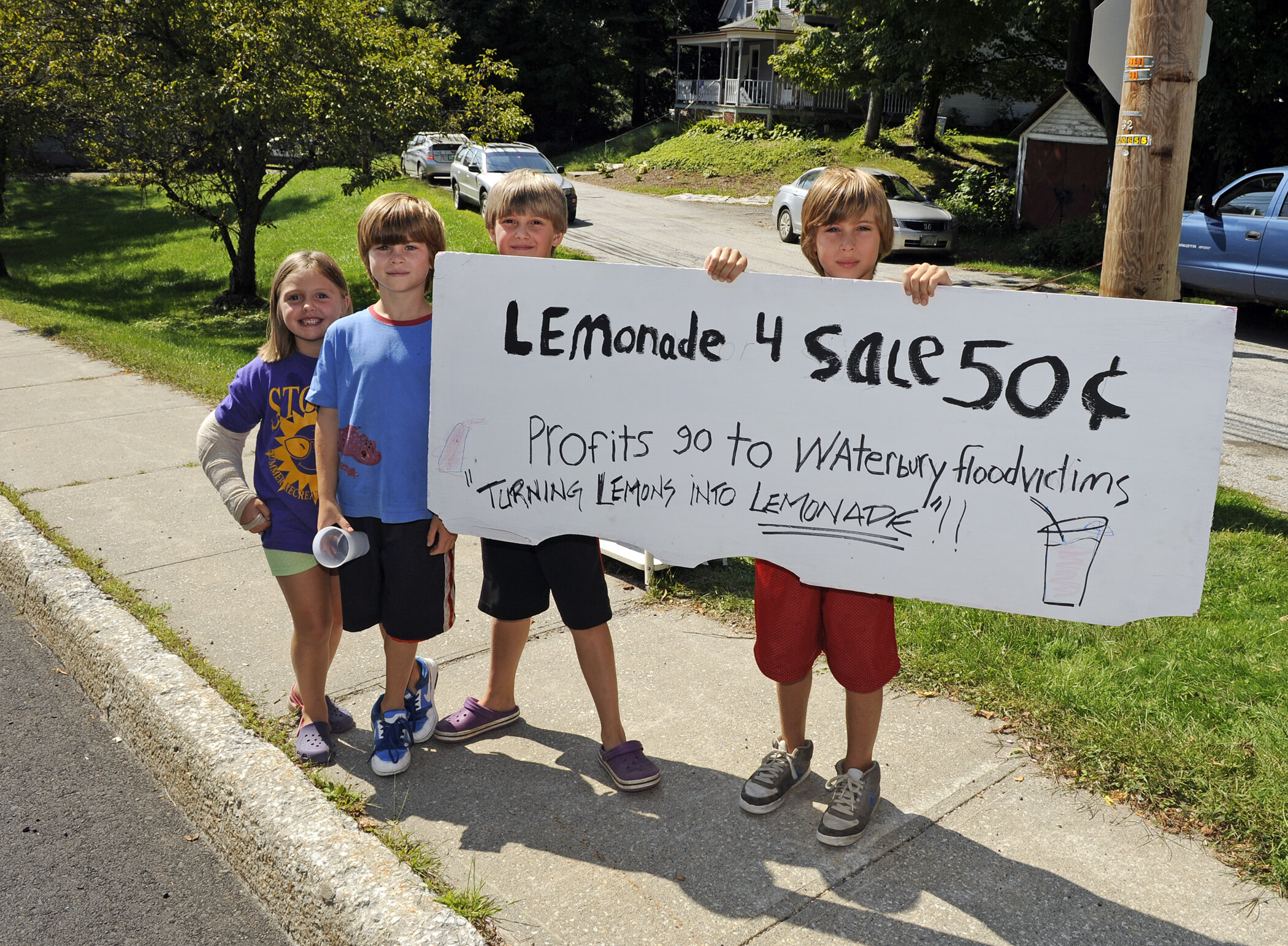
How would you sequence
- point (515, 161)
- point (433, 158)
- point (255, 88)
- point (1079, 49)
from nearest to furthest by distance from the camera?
point (255, 88)
point (1079, 49)
point (515, 161)
point (433, 158)

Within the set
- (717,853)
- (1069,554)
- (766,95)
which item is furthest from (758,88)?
(717,853)

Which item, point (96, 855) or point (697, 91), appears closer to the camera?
point (96, 855)

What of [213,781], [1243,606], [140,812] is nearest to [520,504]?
[213,781]

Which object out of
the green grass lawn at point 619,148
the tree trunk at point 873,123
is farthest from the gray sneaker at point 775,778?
the green grass lawn at point 619,148

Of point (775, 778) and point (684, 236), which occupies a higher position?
point (684, 236)

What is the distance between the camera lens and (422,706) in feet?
10.7

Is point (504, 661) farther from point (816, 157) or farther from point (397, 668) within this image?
point (816, 157)

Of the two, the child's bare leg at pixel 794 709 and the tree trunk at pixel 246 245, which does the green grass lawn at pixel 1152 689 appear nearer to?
the child's bare leg at pixel 794 709

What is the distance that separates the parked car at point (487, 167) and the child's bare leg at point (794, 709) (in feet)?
60.0

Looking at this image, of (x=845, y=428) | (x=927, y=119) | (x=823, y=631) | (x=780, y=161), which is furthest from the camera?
(x=780, y=161)

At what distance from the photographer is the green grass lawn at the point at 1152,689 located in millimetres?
2809

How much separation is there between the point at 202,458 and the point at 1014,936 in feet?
8.48

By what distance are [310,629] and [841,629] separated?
1627 mm

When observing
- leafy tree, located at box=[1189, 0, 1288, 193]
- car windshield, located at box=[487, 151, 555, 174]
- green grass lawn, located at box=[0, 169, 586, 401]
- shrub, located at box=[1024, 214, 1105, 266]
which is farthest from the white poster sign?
car windshield, located at box=[487, 151, 555, 174]
